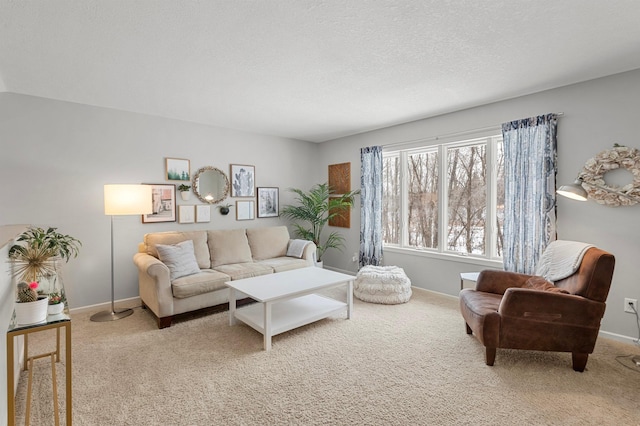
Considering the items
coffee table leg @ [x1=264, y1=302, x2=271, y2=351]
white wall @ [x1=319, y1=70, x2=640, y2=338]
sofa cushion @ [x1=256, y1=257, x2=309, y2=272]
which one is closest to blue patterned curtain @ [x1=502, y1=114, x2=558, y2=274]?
white wall @ [x1=319, y1=70, x2=640, y2=338]

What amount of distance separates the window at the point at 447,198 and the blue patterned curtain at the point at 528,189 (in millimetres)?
275

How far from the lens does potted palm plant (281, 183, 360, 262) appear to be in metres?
5.29

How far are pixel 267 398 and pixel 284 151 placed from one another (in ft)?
13.9

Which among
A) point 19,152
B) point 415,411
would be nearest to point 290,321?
point 415,411

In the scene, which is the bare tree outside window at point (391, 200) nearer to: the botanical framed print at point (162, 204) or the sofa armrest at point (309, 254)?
the sofa armrest at point (309, 254)

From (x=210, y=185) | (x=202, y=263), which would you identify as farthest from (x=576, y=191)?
(x=210, y=185)

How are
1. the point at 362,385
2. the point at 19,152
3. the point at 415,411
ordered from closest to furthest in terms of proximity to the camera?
the point at 415,411 < the point at 362,385 < the point at 19,152

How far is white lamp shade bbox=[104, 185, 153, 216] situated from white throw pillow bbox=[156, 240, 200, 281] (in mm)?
485

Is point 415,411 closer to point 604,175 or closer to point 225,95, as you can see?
point 604,175

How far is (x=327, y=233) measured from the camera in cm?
584

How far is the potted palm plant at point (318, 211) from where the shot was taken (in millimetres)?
5293

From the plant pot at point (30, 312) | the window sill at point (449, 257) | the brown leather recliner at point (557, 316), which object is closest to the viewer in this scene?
the plant pot at point (30, 312)

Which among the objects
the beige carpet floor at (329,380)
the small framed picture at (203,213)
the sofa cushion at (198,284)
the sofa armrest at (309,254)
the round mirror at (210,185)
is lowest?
the beige carpet floor at (329,380)

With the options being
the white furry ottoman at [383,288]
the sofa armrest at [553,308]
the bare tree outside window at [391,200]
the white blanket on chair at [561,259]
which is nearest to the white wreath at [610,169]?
the white blanket on chair at [561,259]
